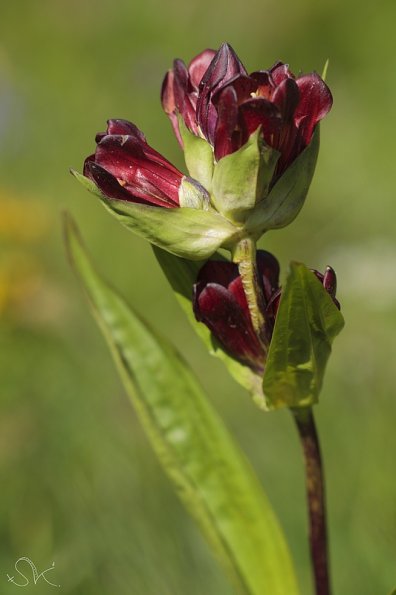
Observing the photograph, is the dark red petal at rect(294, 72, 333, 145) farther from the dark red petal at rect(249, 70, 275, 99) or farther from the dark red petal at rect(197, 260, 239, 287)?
the dark red petal at rect(197, 260, 239, 287)

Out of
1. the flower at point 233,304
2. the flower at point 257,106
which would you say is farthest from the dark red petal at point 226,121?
the flower at point 233,304

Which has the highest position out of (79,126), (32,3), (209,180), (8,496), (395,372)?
(32,3)

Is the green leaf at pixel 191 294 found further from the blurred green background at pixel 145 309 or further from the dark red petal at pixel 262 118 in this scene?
the blurred green background at pixel 145 309

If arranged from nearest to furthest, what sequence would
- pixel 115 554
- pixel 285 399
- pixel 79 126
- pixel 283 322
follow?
1. pixel 283 322
2. pixel 285 399
3. pixel 115 554
4. pixel 79 126

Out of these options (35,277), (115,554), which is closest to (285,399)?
(115,554)

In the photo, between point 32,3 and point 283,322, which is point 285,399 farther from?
point 32,3

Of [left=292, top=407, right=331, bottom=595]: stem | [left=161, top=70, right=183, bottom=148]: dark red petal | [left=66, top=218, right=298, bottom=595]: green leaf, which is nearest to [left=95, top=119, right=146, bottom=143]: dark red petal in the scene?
[left=161, top=70, right=183, bottom=148]: dark red petal
